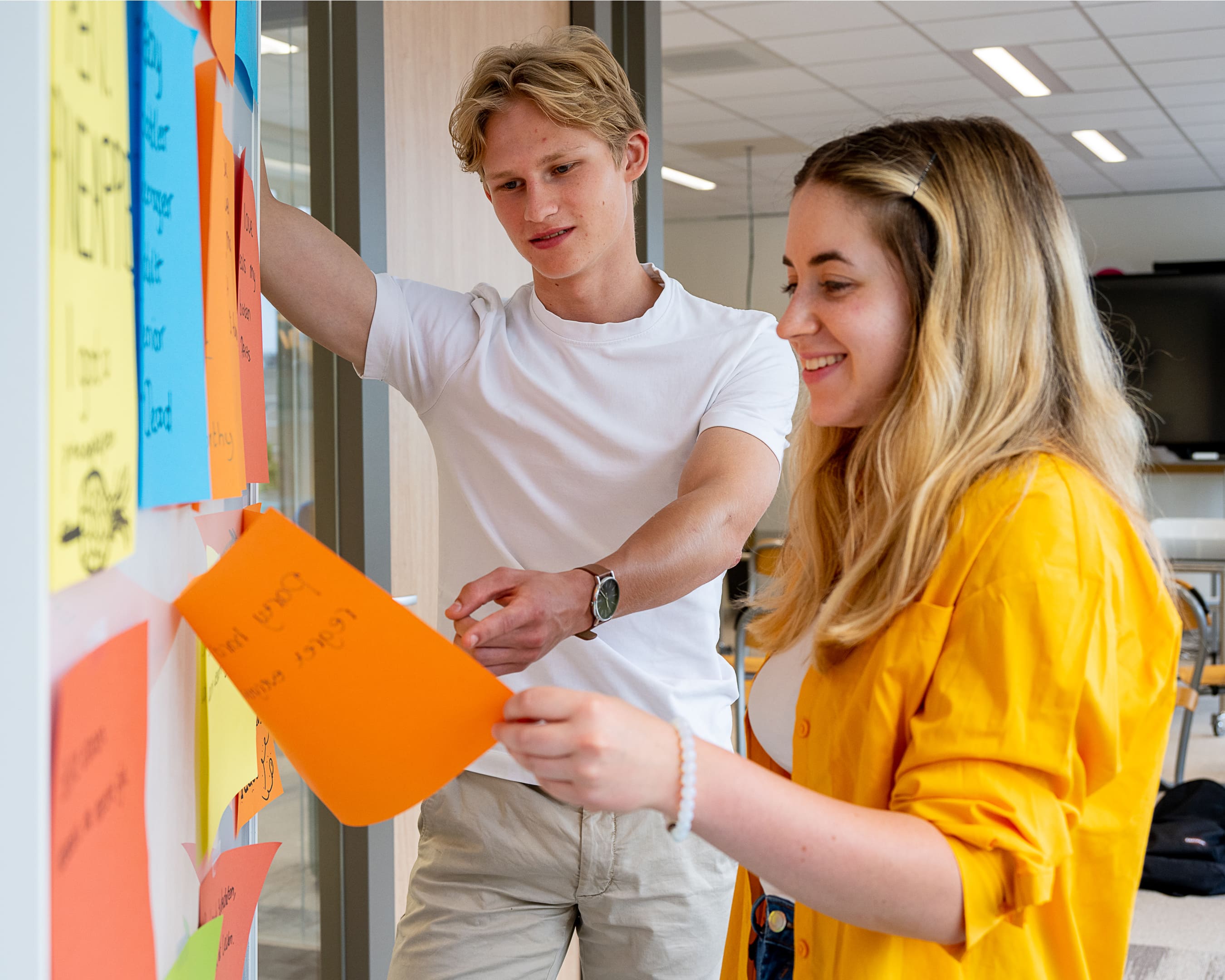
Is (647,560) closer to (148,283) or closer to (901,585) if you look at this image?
(901,585)

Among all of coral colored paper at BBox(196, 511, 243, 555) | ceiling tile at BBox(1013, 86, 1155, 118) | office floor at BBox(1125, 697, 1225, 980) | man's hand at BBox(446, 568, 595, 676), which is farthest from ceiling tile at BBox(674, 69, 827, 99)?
coral colored paper at BBox(196, 511, 243, 555)

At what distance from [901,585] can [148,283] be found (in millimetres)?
547

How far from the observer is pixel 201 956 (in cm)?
68

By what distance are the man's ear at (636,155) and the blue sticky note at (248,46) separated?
66cm

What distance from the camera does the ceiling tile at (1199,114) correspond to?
6.18m

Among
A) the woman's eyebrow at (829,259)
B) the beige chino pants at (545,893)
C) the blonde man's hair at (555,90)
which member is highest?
the blonde man's hair at (555,90)

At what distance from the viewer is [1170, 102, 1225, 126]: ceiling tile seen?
6.18m

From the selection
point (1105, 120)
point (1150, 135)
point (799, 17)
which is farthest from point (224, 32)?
point (1150, 135)

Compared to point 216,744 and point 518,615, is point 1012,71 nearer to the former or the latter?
point 518,615

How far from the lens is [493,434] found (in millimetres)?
1367

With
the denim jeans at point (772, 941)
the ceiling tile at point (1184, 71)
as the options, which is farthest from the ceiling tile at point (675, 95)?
the denim jeans at point (772, 941)

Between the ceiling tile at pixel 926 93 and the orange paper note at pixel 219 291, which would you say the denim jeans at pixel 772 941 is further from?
the ceiling tile at pixel 926 93

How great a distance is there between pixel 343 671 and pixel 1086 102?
21.1ft

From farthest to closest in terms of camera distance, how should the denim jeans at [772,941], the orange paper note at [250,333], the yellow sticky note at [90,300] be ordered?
the denim jeans at [772,941], the orange paper note at [250,333], the yellow sticky note at [90,300]
